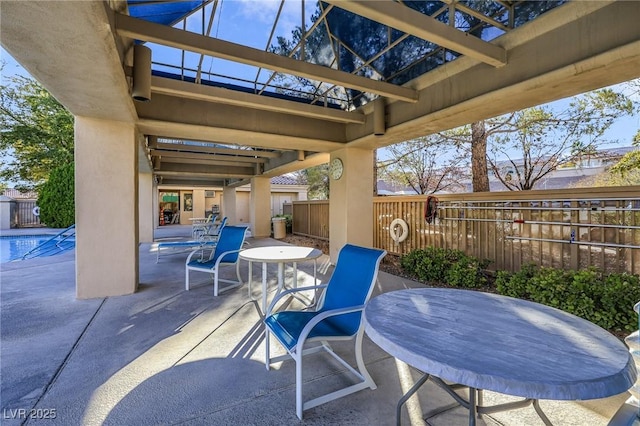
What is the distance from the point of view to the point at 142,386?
214 centimetres

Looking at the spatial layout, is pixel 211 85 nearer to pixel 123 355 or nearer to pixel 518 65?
pixel 123 355

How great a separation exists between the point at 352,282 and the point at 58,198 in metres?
17.3

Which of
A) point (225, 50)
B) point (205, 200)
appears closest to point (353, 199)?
point (225, 50)

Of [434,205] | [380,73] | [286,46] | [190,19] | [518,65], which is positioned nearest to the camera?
[518,65]

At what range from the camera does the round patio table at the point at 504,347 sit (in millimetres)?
978

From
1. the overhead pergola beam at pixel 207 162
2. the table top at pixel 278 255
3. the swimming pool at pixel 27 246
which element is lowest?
the swimming pool at pixel 27 246

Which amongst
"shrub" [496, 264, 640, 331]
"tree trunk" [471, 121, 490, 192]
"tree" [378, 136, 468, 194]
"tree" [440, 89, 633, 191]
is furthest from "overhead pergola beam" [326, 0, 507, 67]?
"tree" [378, 136, 468, 194]

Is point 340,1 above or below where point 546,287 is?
above

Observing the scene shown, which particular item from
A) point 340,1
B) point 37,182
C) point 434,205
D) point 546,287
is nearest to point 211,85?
point 340,1

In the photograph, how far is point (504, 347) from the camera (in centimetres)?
121

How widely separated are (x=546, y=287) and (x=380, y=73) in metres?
3.65

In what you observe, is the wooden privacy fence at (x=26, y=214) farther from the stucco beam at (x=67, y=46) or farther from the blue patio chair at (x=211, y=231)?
the stucco beam at (x=67, y=46)

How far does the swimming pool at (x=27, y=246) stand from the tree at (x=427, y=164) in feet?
37.3

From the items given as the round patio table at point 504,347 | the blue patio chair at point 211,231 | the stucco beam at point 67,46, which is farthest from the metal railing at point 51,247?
the round patio table at point 504,347
